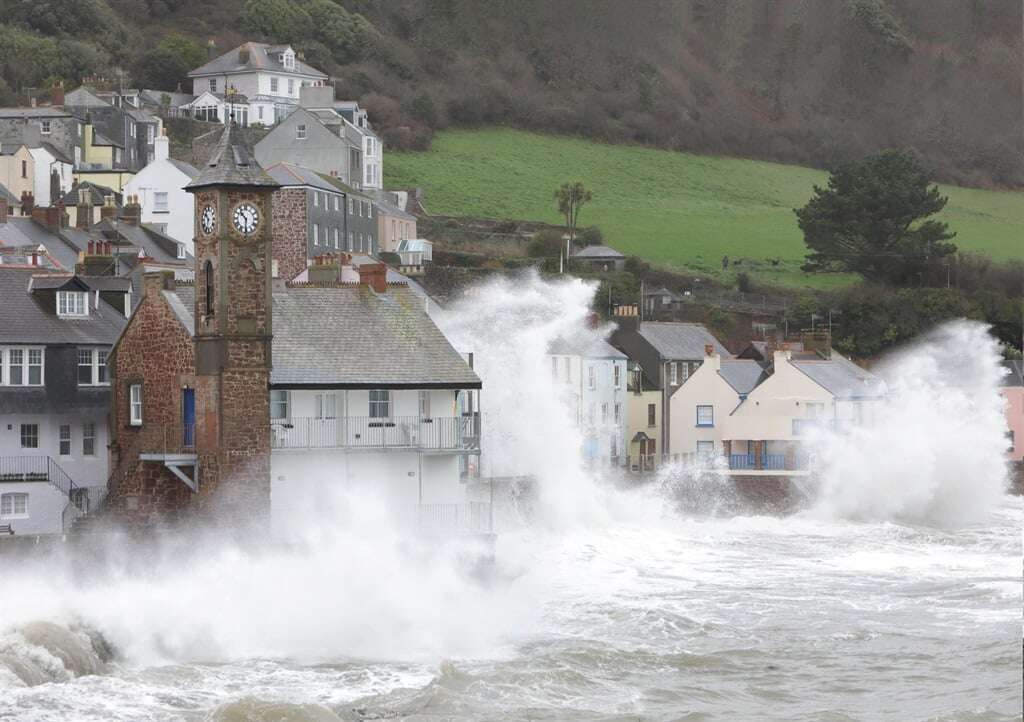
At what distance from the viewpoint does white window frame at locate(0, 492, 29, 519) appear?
44344 millimetres

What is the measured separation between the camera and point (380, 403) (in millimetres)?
44719

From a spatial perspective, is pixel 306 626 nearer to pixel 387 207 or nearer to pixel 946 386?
pixel 946 386

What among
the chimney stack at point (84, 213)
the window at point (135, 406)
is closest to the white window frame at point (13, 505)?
the window at point (135, 406)

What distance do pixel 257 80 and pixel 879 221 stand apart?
39705 millimetres

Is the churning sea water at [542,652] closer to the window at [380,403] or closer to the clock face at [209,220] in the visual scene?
the window at [380,403]

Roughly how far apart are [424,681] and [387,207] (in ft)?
230

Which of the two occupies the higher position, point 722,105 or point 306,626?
point 722,105

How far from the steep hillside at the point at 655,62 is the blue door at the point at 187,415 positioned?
91328 mm

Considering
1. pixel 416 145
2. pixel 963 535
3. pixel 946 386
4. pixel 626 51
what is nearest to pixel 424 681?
pixel 963 535

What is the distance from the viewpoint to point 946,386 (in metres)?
84.7

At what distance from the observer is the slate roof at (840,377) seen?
7681cm

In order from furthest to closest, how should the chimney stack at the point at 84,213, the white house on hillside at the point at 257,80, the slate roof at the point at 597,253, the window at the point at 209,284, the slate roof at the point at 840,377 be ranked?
the white house on hillside at the point at 257,80
the slate roof at the point at 597,253
the slate roof at the point at 840,377
the chimney stack at the point at 84,213
the window at the point at 209,284

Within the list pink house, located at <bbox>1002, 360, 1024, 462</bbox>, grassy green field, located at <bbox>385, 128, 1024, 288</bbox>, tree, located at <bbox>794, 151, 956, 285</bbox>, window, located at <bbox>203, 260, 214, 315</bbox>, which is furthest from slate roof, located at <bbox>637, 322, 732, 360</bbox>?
window, located at <bbox>203, 260, 214, 315</bbox>

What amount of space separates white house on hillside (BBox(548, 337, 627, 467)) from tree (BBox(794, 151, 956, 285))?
34817mm
